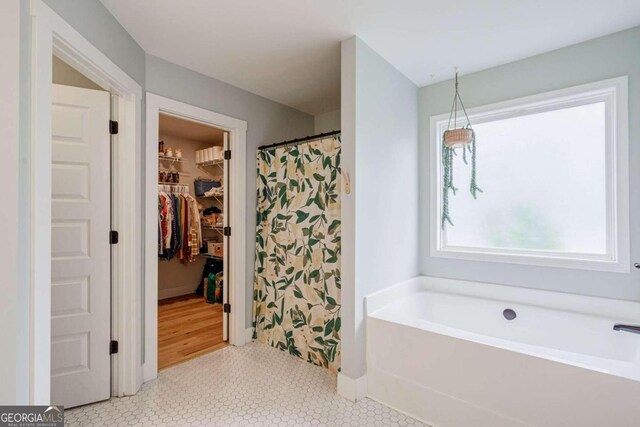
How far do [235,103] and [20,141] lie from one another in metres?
1.87

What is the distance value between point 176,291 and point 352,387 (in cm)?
340

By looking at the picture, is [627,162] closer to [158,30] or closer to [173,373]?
[158,30]

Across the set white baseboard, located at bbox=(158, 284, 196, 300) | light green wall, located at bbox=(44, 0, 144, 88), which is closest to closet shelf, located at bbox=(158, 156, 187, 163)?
white baseboard, located at bbox=(158, 284, 196, 300)

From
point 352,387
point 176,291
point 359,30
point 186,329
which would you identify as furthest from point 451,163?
point 176,291

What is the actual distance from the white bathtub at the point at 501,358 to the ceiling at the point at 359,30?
1.79m

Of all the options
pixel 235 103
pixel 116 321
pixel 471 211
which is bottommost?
pixel 116 321

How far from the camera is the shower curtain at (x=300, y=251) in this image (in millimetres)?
2459

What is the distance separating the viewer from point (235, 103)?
2877 millimetres

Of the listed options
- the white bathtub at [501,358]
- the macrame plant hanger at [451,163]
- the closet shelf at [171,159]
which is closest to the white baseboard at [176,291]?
the closet shelf at [171,159]

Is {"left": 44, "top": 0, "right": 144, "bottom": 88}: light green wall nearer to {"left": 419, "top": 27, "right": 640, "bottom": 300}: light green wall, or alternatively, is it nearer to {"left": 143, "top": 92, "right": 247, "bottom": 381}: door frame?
{"left": 143, "top": 92, "right": 247, "bottom": 381}: door frame

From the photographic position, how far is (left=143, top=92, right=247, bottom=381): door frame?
2.27m

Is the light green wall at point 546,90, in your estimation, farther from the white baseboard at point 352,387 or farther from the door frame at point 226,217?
the door frame at point 226,217

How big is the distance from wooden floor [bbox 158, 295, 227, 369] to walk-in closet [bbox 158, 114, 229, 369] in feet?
0.04

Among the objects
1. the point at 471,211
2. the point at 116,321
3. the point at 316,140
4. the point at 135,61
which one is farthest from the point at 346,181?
the point at 116,321
